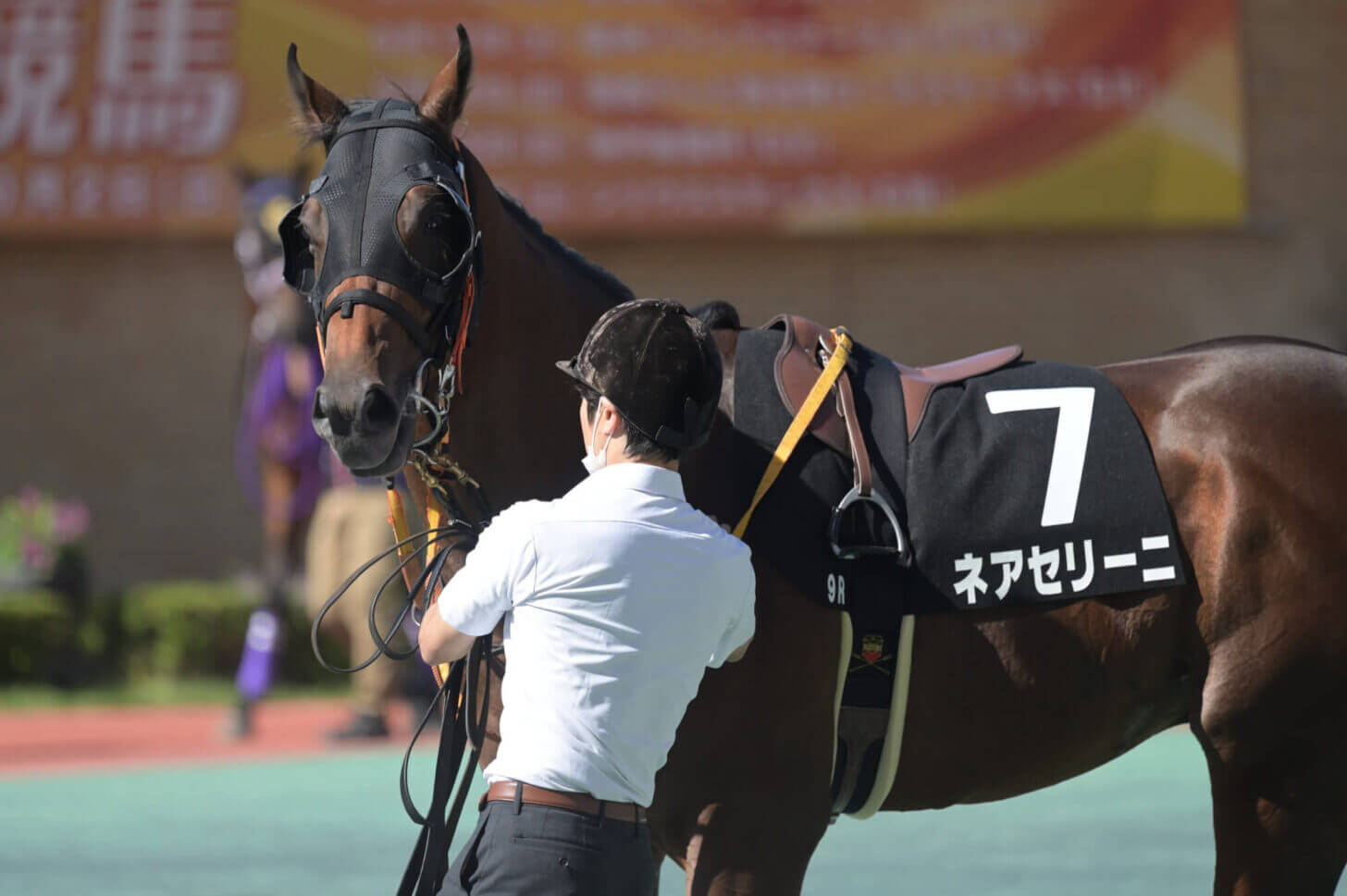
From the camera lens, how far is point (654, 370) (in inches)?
85.1

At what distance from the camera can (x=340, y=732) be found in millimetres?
8086

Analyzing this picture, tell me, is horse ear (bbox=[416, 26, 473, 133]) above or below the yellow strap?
above

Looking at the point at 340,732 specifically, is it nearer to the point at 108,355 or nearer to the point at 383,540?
the point at 383,540

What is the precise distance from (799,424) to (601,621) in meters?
0.70

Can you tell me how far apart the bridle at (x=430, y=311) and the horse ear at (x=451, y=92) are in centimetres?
3

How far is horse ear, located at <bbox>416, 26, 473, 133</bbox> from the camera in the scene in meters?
→ 2.62

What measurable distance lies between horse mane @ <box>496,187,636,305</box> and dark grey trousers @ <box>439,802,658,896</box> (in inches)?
40.9

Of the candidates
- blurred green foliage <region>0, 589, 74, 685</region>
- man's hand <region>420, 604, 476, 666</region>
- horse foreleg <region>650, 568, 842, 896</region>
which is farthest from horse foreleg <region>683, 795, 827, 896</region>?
blurred green foliage <region>0, 589, 74, 685</region>

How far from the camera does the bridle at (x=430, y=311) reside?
8.02 feet

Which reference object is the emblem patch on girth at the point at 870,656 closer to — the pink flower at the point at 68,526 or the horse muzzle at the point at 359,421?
the horse muzzle at the point at 359,421

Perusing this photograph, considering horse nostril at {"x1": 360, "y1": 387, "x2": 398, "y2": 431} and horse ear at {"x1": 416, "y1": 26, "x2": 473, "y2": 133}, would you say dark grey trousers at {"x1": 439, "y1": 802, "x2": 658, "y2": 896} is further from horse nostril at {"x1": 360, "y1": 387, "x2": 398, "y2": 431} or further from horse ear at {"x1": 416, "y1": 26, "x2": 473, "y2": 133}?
horse ear at {"x1": 416, "y1": 26, "x2": 473, "y2": 133}

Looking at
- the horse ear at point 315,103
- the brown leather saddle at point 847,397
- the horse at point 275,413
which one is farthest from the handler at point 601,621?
the horse at point 275,413

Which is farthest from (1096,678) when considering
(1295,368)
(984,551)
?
(1295,368)

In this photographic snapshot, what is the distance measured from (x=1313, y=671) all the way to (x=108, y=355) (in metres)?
12.9
